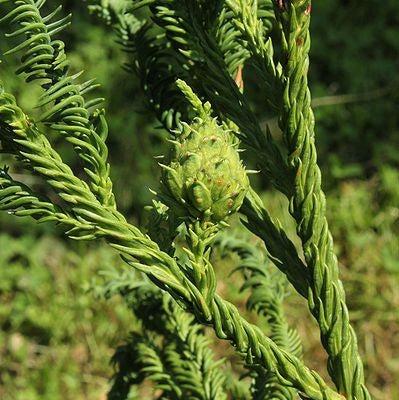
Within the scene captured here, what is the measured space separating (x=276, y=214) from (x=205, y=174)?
2130mm

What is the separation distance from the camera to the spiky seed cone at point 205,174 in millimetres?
641

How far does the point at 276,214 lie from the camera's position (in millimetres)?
2750

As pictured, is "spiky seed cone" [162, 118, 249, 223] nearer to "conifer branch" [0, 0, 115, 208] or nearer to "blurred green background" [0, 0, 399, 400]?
"conifer branch" [0, 0, 115, 208]

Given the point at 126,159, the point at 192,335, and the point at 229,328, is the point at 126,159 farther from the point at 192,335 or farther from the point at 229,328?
the point at 229,328

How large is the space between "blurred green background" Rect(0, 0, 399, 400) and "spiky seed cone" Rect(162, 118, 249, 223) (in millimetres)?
1320

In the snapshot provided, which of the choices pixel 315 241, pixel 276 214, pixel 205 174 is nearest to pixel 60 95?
pixel 205 174

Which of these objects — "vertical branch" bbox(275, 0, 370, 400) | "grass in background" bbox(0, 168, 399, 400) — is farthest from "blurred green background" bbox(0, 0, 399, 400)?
"vertical branch" bbox(275, 0, 370, 400)

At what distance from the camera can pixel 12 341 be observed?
255 centimetres

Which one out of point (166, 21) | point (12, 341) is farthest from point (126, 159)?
point (166, 21)

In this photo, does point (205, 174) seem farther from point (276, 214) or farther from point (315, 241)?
point (276, 214)

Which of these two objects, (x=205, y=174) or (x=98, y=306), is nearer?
(x=205, y=174)

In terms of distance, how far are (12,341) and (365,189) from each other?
141cm

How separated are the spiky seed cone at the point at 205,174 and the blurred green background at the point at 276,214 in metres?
1.32

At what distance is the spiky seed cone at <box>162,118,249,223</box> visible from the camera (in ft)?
2.10
